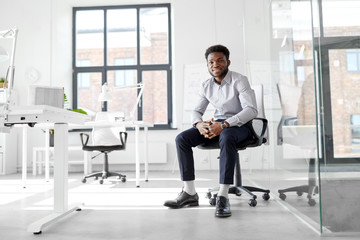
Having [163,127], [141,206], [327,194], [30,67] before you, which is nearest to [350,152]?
[327,194]

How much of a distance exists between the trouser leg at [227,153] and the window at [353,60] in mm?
855

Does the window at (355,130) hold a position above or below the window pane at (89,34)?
below

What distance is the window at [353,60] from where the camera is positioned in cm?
156

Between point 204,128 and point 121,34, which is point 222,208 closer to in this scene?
point 204,128

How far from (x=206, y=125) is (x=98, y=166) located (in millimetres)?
3461

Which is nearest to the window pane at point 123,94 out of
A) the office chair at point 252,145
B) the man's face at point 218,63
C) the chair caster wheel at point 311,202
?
the office chair at point 252,145

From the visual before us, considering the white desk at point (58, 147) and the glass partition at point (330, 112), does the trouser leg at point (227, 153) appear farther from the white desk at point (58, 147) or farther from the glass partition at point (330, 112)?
the white desk at point (58, 147)

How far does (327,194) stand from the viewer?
1.54 meters

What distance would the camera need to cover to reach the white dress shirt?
2.30 meters

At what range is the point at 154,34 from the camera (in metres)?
5.89

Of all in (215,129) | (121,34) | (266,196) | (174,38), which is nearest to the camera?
(215,129)

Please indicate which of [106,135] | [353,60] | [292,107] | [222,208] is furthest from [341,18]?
[106,135]

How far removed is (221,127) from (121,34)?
13.8 ft

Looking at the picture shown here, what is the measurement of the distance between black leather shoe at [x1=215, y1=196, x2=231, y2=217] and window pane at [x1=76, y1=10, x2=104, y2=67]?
4.48m
